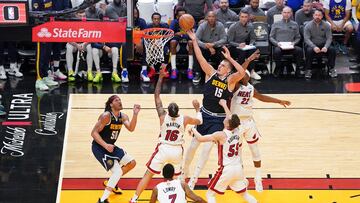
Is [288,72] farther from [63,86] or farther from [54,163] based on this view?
[54,163]

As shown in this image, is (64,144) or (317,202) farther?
(64,144)

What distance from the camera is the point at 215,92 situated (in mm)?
10969

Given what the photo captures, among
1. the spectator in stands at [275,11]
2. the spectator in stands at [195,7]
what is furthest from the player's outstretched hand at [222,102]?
the spectator in stands at [275,11]

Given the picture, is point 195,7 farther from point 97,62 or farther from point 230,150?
point 230,150

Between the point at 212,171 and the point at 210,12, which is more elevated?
the point at 210,12

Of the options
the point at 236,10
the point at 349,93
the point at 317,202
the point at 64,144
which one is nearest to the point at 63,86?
the point at 64,144

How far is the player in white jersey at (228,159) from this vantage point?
10055 mm

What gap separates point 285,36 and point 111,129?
7249 mm

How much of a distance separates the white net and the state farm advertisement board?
3.43 meters

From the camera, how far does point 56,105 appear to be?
14922 mm

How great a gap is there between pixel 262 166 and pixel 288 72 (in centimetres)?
556

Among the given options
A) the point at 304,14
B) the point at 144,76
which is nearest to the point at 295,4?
the point at 304,14

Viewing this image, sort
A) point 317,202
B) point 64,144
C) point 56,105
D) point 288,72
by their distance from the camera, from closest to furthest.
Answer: point 317,202, point 64,144, point 56,105, point 288,72

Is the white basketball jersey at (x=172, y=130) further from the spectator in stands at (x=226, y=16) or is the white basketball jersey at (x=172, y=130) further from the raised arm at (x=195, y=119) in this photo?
the spectator in stands at (x=226, y=16)
